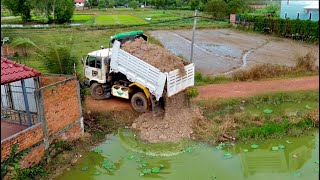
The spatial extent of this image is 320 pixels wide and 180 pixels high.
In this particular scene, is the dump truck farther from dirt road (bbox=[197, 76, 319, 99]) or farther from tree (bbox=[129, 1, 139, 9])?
tree (bbox=[129, 1, 139, 9])

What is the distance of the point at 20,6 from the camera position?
4297 centimetres

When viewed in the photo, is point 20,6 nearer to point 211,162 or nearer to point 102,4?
point 102,4

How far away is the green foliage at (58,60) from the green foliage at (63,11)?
30815 mm

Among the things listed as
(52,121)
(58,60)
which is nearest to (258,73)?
(58,60)

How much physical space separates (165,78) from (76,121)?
300cm

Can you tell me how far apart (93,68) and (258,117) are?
6.21 metres

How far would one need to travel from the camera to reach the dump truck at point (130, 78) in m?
11.1

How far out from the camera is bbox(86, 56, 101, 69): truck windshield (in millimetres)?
12657

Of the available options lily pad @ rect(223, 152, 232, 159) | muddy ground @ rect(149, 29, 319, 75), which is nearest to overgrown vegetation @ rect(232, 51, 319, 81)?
muddy ground @ rect(149, 29, 319, 75)

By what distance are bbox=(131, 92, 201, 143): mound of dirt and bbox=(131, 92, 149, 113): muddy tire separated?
275 millimetres

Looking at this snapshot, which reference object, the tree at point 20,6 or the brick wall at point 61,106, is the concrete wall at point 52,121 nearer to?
the brick wall at point 61,106

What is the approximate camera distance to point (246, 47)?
27.8 meters

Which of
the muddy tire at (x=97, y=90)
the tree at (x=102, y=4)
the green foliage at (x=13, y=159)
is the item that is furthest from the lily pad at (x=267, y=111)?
the tree at (x=102, y=4)

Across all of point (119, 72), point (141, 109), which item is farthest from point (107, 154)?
point (119, 72)
